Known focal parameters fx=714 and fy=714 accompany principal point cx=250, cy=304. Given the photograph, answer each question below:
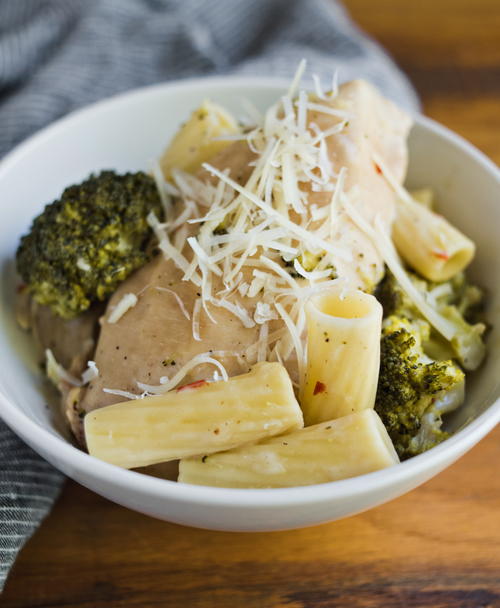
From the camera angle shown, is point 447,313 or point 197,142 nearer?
point 447,313

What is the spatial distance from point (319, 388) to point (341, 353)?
0.11 meters

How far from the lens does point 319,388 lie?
1511 mm

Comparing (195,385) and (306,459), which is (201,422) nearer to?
(195,385)

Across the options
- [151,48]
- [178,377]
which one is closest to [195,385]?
[178,377]

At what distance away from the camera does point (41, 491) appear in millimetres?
1728

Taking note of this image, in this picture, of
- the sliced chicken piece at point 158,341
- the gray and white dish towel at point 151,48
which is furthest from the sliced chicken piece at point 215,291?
the gray and white dish towel at point 151,48

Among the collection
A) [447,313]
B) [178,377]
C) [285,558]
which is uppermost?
[178,377]

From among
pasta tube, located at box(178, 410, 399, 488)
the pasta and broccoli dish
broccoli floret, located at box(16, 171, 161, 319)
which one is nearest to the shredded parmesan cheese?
the pasta and broccoli dish

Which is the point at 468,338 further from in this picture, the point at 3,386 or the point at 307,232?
the point at 3,386

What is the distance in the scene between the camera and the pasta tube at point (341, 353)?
142 cm

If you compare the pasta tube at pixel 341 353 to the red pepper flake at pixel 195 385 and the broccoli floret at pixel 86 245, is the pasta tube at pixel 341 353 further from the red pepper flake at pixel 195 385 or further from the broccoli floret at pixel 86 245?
the broccoli floret at pixel 86 245

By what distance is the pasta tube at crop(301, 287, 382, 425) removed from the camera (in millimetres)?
1415

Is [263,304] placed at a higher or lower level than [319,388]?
higher

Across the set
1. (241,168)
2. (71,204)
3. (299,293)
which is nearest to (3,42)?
(71,204)
